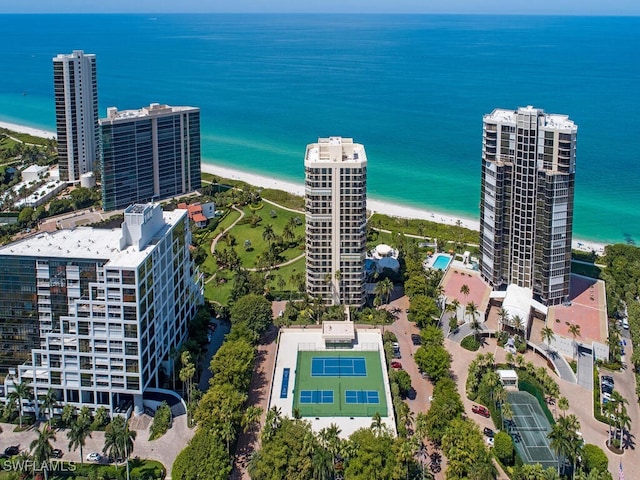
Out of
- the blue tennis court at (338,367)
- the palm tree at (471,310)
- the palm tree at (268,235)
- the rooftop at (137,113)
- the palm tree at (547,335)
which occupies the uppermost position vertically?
the rooftop at (137,113)

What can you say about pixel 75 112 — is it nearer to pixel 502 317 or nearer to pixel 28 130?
pixel 28 130

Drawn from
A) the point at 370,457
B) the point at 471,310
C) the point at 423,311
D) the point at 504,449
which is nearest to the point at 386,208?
the point at 423,311

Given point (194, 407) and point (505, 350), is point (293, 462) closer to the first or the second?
point (194, 407)

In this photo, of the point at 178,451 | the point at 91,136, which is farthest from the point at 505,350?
the point at 91,136

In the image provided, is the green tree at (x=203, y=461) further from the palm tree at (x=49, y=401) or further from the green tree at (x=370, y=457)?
the palm tree at (x=49, y=401)

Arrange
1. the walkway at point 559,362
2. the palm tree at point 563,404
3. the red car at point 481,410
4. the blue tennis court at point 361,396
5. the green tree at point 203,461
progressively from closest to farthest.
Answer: the green tree at point 203,461 < the palm tree at point 563,404 < the red car at point 481,410 < the blue tennis court at point 361,396 < the walkway at point 559,362

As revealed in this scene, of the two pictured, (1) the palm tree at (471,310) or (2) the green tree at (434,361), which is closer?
(2) the green tree at (434,361)


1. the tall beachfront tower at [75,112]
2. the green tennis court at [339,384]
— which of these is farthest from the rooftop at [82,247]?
the tall beachfront tower at [75,112]
